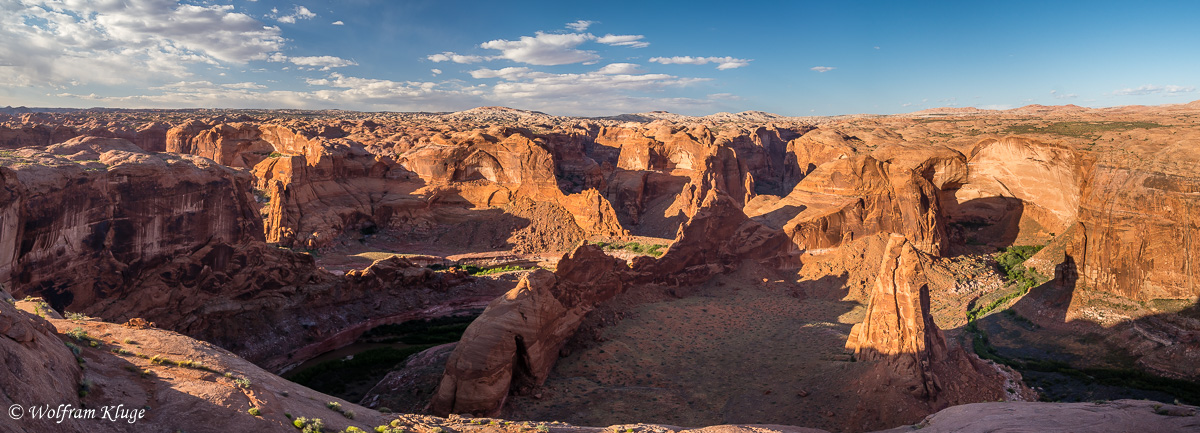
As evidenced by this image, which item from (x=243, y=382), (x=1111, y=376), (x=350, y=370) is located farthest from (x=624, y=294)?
(x=243, y=382)

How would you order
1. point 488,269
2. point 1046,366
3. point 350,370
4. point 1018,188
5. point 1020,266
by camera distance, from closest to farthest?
point 1046,366, point 350,370, point 1020,266, point 1018,188, point 488,269

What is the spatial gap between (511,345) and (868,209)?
27885mm

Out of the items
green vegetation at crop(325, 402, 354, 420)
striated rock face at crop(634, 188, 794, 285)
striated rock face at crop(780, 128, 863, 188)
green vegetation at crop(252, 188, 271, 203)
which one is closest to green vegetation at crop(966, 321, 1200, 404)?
striated rock face at crop(634, 188, 794, 285)

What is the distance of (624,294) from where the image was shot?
96.0ft

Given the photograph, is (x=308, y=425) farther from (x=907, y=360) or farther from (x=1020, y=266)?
(x=1020, y=266)

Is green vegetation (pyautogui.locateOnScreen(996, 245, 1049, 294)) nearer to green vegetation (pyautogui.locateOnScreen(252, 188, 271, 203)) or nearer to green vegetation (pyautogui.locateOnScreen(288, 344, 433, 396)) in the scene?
green vegetation (pyautogui.locateOnScreen(288, 344, 433, 396))

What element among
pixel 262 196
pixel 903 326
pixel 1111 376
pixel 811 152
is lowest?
pixel 1111 376

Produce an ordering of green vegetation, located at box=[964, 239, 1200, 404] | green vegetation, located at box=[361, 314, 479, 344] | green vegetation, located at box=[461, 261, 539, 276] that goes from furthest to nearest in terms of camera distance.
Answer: green vegetation, located at box=[461, 261, 539, 276]
green vegetation, located at box=[361, 314, 479, 344]
green vegetation, located at box=[964, 239, 1200, 404]

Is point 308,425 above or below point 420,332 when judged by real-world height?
above

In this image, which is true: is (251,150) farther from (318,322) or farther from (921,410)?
(921,410)

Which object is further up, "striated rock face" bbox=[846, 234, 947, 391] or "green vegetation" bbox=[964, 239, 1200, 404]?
"striated rock face" bbox=[846, 234, 947, 391]

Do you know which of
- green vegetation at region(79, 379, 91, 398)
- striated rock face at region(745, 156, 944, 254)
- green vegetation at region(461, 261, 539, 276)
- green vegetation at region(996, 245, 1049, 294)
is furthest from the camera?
green vegetation at region(461, 261, 539, 276)

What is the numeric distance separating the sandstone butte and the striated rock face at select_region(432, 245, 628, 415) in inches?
3.8

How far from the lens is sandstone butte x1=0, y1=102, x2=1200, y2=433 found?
11.9 meters
